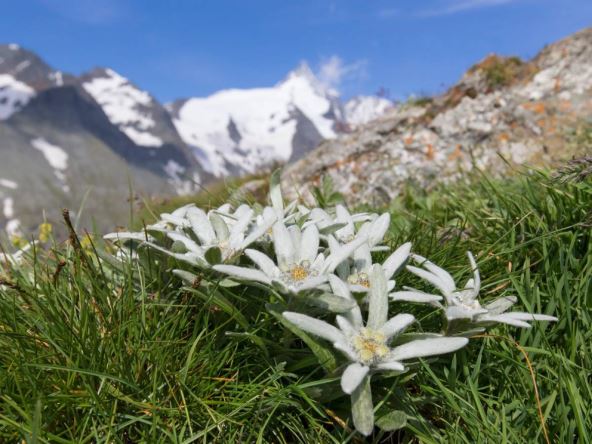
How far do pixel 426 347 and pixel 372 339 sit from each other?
8.0 inches

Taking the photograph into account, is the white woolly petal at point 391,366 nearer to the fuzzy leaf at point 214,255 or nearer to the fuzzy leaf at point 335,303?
the fuzzy leaf at point 335,303

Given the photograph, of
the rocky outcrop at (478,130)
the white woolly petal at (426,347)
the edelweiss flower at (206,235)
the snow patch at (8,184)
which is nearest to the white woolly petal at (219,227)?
the edelweiss flower at (206,235)

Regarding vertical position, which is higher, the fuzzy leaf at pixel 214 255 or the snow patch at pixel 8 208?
the snow patch at pixel 8 208

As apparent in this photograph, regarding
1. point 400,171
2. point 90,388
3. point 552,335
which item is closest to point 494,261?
point 552,335

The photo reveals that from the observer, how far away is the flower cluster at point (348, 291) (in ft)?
6.00

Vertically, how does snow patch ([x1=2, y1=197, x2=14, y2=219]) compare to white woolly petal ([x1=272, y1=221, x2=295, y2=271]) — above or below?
above

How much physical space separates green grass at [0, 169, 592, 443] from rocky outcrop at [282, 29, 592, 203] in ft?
13.7

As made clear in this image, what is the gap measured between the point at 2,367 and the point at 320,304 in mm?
1451

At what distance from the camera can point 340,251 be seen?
6.93ft

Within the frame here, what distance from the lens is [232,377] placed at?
2264 mm

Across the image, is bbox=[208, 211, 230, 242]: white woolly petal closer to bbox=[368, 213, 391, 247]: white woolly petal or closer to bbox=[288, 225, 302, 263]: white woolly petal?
bbox=[288, 225, 302, 263]: white woolly petal

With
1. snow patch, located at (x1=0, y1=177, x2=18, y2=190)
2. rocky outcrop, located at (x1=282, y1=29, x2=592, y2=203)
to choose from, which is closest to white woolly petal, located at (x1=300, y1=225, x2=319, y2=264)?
rocky outcrop, located at (x1=282, y1=29, x2=592, y2=203)

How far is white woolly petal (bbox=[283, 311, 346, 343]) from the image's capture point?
1.79 meters

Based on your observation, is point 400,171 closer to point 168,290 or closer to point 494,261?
point 494,261
